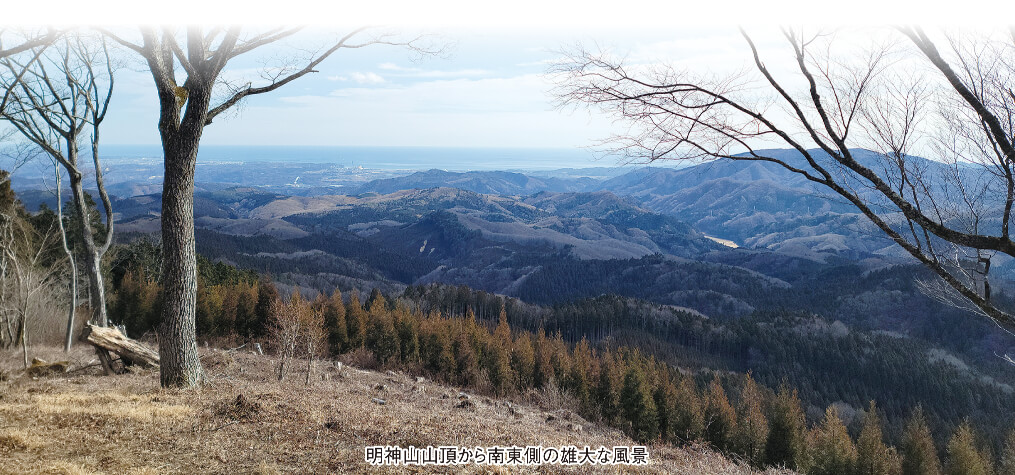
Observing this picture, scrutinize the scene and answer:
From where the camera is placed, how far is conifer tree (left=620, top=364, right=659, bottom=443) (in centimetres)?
4031

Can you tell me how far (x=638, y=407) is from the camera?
132 feet

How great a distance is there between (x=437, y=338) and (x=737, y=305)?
131 meters

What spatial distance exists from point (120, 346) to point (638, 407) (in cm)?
3566

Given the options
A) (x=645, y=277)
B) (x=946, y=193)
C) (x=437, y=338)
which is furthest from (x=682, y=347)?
(x=946, y=193)

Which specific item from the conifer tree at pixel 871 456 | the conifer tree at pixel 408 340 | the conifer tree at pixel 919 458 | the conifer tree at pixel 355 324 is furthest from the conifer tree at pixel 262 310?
the conifer tree at pixel 919 458

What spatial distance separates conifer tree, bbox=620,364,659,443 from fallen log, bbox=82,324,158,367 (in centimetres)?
3433

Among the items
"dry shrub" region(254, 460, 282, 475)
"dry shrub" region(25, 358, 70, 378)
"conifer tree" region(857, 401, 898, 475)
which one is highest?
"dry shrub" region(254, 460, 282, 475)

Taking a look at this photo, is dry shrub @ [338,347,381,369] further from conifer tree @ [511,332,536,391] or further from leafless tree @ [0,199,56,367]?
leafless tree @ [0,199,56,367]

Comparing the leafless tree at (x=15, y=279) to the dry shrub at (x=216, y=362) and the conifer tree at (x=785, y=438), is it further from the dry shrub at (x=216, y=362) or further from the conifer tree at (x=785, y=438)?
the conifer tree at (x=785, y=438)

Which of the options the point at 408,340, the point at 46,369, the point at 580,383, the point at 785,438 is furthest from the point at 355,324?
the point at 785,438

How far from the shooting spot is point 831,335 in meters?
107

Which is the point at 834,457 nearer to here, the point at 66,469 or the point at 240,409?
the point at 240,409

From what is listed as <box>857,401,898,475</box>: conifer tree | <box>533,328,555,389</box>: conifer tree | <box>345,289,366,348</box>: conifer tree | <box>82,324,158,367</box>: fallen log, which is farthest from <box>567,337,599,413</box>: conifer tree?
<box>82,324,158,367</box>: fallen log

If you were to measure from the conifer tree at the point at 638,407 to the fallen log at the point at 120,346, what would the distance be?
3433cm
